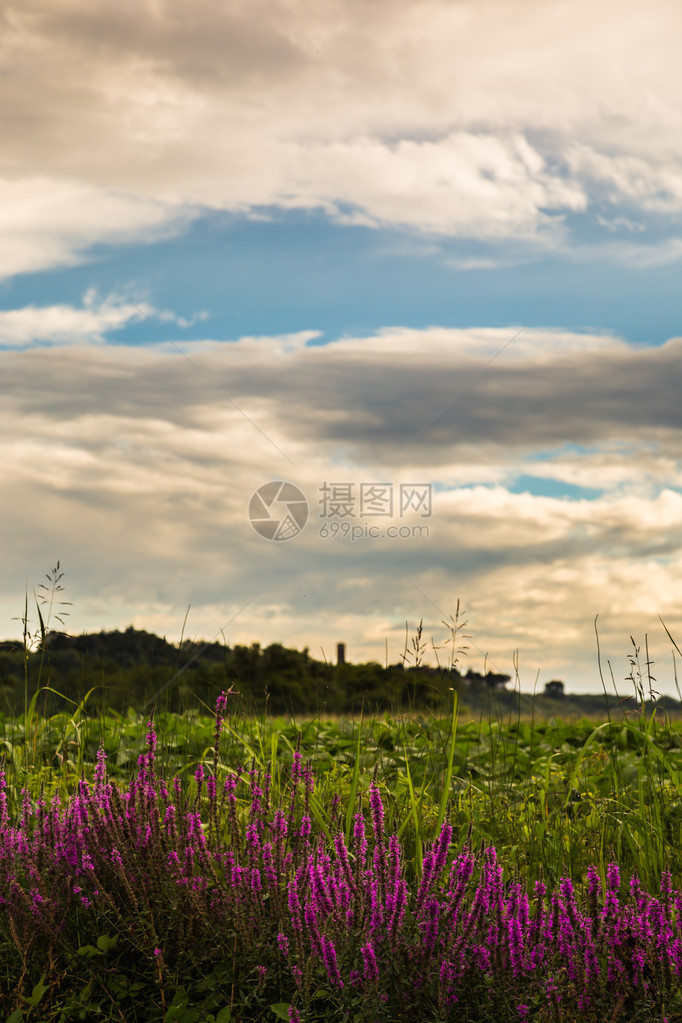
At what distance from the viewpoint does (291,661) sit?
13.2 meters

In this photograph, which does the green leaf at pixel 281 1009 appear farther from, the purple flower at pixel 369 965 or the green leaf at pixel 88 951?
the green leaf at pixel 88 951

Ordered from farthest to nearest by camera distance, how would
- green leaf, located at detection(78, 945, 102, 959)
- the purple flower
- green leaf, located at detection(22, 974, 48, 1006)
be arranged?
green leaf, located at detection(78, 945, 102, 959) → green leaf, located at detection(22, 974, 48, 1006) → the purple flower

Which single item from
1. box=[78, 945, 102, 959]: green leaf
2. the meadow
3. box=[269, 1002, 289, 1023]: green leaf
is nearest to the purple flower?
the meadow

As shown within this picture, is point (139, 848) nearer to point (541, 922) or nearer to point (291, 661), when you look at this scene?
point (541, 922)

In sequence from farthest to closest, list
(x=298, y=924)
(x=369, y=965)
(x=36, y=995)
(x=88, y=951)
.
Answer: (x=88, y=951) < (x=36, y=995) < (x=298, y=924) < (x=369, y=965)

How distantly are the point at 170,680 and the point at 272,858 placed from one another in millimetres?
2203

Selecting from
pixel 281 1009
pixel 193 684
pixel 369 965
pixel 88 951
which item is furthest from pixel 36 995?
pixel 193 684

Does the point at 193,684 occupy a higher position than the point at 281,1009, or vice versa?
the point at 193,684

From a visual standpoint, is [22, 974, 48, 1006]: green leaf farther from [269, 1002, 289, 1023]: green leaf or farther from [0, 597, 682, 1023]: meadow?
[269, 1002, 289, 1023]: green leaf

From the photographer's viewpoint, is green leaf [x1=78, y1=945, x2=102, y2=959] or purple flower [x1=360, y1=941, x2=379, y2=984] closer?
purple flower [x1=360, y1=941, x2=379, y2=984]

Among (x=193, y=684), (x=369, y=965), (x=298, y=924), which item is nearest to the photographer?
(x=369, y=965)

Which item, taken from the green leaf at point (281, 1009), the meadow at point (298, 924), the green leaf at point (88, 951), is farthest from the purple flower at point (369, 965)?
the green leaf at point (88, 951)

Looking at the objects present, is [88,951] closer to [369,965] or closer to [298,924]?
[298,924]

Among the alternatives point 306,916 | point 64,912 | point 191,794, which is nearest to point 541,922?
point 306,916
